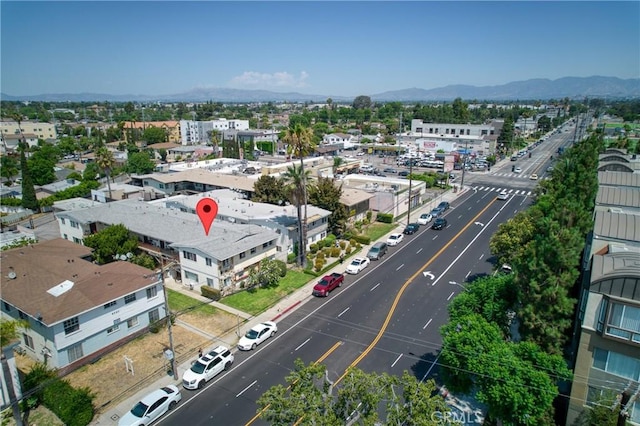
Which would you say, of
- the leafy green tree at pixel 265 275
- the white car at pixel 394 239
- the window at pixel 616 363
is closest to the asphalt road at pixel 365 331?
the white car at pixel 394 239

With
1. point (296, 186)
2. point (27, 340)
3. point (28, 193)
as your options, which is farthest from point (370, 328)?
point (28, 193)

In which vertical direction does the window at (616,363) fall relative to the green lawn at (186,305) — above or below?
above

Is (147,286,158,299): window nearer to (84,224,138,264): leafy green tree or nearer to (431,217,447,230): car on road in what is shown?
(84,224,138,264): leafy green tree

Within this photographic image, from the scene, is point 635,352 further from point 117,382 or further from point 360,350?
point 117,382

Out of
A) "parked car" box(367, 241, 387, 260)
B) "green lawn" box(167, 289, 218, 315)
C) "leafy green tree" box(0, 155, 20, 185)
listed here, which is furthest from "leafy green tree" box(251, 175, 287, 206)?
"leafy green tree" box(0, 155, 20, 185)

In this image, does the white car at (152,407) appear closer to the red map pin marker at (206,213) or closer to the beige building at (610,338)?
the red map pin marker at (206,213)

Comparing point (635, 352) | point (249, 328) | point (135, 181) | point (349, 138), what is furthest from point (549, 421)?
point (349, 138)
